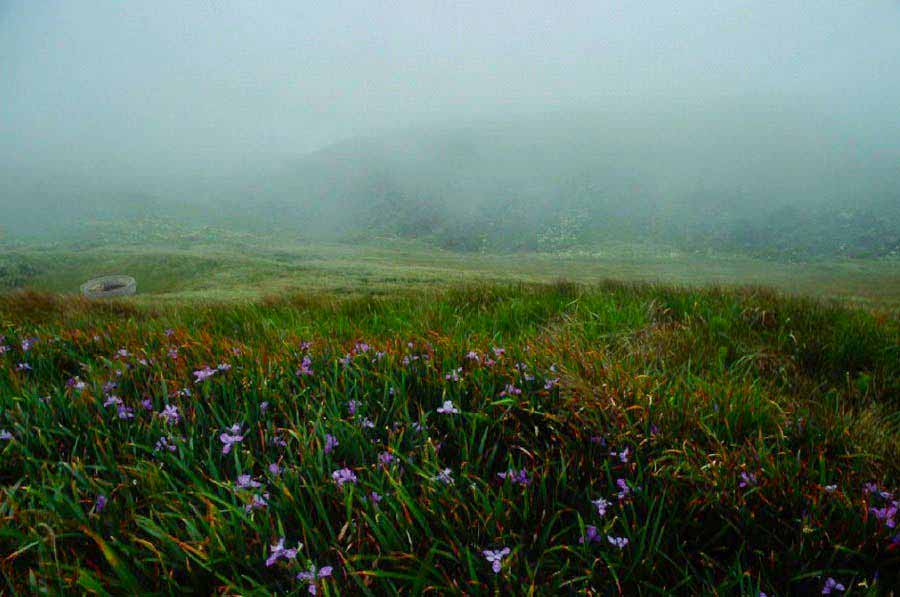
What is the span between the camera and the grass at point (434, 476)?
1494 mm

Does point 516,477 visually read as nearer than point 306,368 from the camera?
Yes

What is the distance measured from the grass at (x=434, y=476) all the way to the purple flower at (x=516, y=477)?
34 mm

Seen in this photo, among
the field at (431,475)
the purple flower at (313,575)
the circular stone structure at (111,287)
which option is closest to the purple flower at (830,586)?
the field at (431,475)

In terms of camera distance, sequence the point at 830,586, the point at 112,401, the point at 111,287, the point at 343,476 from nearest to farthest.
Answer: the point at 830,586 → the point at 343,476 → the point at 112,401 → the point at 111,287

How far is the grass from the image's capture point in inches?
58.8

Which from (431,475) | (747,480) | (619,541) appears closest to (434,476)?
(431,475)

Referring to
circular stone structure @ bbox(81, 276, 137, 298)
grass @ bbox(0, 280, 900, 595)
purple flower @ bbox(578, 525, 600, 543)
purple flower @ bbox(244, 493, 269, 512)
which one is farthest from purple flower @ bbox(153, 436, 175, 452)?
circular stone structure @ bbox(81, 276, 137, 298)

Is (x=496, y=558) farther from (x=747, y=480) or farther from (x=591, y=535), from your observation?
(x=747, y=480)

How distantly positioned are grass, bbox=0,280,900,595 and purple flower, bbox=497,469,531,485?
1.4 inches

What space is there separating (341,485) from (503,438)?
2.91ft

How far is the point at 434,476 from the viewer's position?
1.78 m

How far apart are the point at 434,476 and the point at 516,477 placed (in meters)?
0.36

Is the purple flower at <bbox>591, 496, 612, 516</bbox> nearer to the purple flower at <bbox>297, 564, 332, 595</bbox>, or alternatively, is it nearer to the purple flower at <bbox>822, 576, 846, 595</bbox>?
the purple flower at <bbox>822, 576, 846, 595</bbox>

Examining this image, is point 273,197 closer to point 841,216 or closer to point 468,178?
point 468,178
